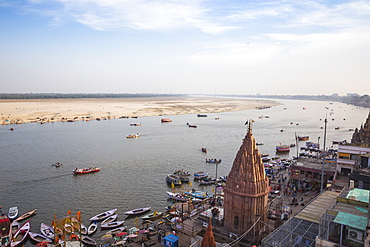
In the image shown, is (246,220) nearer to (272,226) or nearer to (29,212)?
(272,226)

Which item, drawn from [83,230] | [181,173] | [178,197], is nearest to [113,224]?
[83,230]

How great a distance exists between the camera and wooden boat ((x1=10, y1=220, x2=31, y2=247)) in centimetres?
2378

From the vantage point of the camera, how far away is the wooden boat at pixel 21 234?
936 inches

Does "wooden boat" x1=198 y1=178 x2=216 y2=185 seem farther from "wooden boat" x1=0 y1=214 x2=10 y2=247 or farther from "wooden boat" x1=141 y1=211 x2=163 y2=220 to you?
"wooden boat" x1=0 y1=214 x2=10 y2=247

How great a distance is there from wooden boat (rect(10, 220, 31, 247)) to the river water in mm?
926

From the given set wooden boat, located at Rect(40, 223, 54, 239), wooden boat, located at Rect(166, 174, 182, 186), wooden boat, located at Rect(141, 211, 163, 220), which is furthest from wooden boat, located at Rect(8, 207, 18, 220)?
wooden boat, located at Rect(166, 174, 182, 186)

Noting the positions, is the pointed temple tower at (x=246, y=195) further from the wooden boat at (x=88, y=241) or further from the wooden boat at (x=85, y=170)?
the wooden boat at (x=85, y=170)

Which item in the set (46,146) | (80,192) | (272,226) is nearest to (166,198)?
(80,192)

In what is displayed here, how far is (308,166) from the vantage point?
34.7m

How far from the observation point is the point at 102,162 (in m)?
49.0

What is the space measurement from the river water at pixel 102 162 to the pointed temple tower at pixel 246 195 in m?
13.6

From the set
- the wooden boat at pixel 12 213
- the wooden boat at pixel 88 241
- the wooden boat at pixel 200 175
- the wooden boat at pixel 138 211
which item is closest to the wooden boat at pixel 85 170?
the wooden boat at pixel 12 213

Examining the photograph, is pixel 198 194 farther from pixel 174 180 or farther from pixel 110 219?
pixel 110 219

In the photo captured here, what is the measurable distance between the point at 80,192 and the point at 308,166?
95.3 feet
